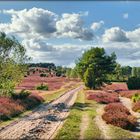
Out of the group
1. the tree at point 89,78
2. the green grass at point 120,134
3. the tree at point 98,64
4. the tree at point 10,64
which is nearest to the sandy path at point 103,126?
the green grass at point 120,134

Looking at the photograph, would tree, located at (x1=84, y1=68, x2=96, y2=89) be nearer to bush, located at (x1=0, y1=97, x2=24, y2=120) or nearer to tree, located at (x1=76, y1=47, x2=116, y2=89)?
tree, located at (x1=76, y1=47, x2=116, y2=89)

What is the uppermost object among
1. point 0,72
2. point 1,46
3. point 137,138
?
point 1,46

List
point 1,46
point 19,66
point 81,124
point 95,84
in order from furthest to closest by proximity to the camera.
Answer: point 95,84 < point 19,66 < point 1,46 < point 81,124

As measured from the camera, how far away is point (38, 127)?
103 feet

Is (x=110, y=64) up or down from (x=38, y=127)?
up

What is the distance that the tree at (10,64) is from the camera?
186ft

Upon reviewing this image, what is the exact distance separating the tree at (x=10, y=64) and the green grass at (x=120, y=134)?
27.6 metres

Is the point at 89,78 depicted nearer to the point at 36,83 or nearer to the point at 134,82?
the point at 134,82

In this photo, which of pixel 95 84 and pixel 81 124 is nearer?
pixel 81 124

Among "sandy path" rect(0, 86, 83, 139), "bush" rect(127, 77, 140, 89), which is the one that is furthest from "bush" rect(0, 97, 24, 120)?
"bush" rect(127, 77, 140, 89)

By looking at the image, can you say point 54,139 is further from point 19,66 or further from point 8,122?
point 19,66

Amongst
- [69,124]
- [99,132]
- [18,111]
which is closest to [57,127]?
[69,124]

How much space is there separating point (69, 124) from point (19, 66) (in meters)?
29.4

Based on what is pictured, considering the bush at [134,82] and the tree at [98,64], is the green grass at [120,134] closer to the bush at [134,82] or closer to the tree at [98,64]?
the tree at [98,64]
